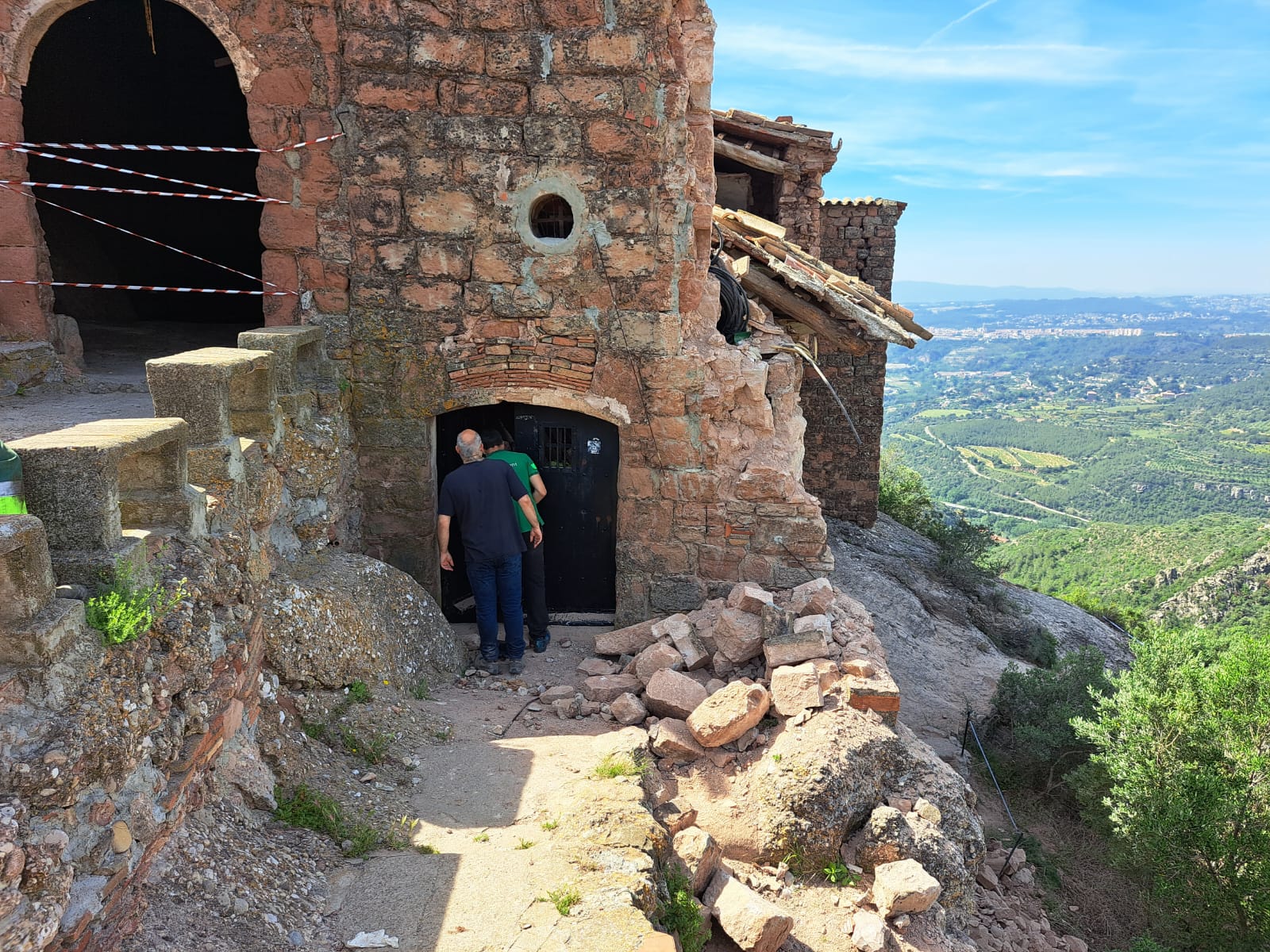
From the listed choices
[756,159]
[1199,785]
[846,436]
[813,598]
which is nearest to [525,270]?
[813,598]

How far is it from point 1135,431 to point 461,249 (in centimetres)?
8185

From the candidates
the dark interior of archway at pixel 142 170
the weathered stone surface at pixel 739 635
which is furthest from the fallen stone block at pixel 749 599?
the dark interior of archway at pixel 142 170

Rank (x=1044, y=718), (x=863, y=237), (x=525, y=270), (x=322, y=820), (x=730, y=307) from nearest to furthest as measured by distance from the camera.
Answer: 1. (x=322, y=820)
2. (x=525, y=270)
3. (x=730, y=307)
4. (x=1044, y=718)
5. (x=863, y=237)

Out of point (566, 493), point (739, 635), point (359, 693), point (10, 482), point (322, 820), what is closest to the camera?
point (10, 482)

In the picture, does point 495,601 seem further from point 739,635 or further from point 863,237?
point 863,237

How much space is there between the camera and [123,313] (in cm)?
945

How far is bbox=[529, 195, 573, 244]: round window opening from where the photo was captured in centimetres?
593

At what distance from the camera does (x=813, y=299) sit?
7.59 m

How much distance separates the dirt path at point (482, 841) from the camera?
10.6 ft

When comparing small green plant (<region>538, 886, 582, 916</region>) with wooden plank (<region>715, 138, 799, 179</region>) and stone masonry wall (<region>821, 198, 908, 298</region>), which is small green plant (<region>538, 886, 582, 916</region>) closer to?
wooden plank (<region>715, 138, 799, 179</region>)

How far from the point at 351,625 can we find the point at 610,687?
1.72 metres

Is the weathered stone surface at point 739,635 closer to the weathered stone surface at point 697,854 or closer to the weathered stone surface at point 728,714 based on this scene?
the weathered stone surface at point 728,714

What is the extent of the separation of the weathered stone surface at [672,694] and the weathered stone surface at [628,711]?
0.25 ft

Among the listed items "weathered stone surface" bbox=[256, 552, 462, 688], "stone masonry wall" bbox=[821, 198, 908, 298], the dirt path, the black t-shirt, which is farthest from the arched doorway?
"stone masonry wall" bbox=[821, 198, 908, 298]
